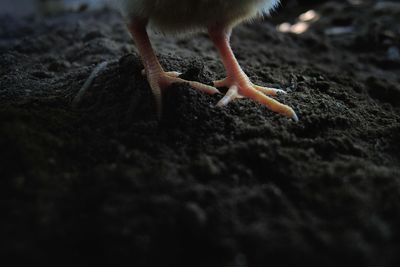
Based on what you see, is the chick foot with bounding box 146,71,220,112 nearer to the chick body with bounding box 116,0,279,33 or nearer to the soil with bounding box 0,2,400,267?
the soil with bounding box 0,2,400,267

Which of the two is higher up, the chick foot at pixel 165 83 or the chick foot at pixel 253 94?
the chick foot at pixel 165 83

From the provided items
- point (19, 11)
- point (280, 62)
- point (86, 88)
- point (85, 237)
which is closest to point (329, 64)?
point (280, 62)

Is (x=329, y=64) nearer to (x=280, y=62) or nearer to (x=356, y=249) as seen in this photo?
(x=280, y=62)

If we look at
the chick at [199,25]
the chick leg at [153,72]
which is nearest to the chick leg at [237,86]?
the chick at [199,25]

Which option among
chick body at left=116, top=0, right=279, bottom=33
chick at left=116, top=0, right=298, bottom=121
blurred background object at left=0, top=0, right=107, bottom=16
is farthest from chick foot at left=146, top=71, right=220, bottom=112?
blurred background object at left=0, top=0, right=107, bottom=16

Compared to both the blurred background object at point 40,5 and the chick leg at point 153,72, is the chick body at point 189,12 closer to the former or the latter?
the chick leg at point 153,72

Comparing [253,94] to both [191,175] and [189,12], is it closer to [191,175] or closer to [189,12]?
[189,12]
